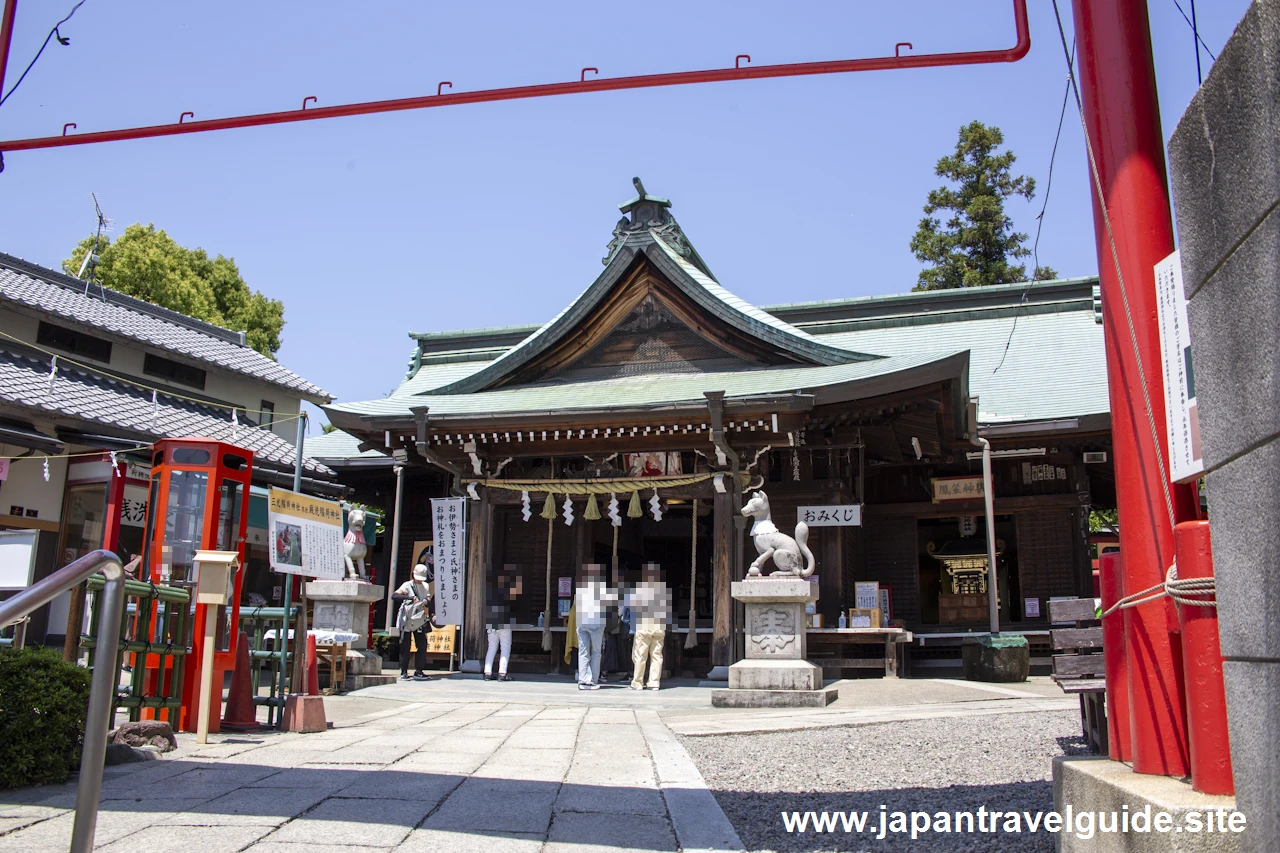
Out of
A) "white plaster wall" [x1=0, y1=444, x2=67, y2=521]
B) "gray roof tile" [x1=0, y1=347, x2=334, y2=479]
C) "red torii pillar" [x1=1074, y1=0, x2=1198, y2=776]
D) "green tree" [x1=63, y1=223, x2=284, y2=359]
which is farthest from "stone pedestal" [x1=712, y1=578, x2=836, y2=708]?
"green tree" [x1=63, y1=223, x2=284, y2=359]

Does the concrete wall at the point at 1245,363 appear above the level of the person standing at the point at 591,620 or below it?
above

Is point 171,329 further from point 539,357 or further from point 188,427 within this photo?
point 539,357

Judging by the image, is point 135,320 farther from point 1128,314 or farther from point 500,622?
point 1128,314

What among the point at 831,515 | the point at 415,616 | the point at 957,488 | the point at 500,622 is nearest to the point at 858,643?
the point at 831,515

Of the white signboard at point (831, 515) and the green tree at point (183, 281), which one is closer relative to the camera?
the white signboard at point (831, 515)

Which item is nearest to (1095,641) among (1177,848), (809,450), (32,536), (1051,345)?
(1177,848)

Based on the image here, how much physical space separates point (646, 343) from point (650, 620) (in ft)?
17.1

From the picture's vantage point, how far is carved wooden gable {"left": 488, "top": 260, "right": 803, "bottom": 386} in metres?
14.6

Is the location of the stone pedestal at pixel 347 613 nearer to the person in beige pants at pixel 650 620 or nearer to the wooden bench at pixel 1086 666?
the person in beige pants at pixel 650 620

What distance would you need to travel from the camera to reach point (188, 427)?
17875 mm

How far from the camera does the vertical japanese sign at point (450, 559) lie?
44.9 feet

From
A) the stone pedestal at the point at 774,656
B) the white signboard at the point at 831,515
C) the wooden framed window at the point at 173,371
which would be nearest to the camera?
the stone pedestal at the point at 774,656

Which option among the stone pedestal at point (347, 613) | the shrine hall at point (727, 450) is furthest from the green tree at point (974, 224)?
the stone pedestal at point (347, 613)

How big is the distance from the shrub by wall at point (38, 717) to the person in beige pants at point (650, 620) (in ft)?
24.1
